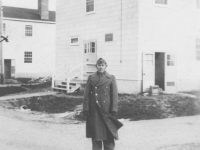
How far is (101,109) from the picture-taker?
5879 millimetres

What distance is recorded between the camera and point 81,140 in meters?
7.61

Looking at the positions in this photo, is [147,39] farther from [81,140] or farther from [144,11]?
[81,140]

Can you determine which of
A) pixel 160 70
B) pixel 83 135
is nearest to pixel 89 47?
pixel 160 70

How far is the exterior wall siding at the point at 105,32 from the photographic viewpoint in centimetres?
1516

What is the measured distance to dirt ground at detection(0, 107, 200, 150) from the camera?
22.7ft

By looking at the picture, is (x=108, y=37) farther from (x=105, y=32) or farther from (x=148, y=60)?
(x=148, y=60)

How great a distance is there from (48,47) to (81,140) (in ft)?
88.3

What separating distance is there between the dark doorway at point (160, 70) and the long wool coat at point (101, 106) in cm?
1003

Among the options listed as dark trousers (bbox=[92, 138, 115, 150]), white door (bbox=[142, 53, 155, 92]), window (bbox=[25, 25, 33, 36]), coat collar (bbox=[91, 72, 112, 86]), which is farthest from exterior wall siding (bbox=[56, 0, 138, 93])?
window (bbox=[25, 25, 33, 36])

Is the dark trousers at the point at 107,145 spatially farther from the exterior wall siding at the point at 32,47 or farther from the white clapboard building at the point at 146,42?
the exterior wall siding at the point at 32,47

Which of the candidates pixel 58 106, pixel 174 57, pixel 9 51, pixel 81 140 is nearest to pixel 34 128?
pixel 81 140

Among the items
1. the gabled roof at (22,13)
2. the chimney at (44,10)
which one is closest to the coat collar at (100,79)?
the gabled roof at (22,13)

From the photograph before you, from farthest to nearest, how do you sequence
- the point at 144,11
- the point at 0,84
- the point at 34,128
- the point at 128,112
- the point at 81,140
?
the point at 0,84 < the point at 144,11 < the point at 128,112 < the point at 34,128 < the point at 81,140

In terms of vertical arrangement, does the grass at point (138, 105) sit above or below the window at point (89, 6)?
below
